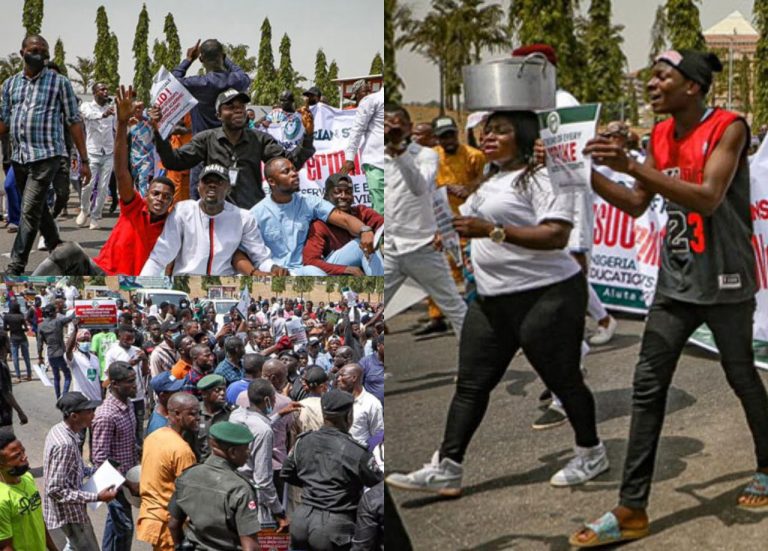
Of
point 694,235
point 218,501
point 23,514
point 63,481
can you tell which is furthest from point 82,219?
point 694,235

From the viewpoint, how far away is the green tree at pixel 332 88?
12.2ft

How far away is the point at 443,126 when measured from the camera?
8.70 feet

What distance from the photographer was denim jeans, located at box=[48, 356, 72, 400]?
3.71 meters

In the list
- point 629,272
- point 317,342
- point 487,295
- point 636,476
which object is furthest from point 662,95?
point 317,342

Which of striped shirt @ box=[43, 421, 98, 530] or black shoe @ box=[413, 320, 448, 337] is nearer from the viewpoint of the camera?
black shoe @ box=[413, 320, 448, 337]

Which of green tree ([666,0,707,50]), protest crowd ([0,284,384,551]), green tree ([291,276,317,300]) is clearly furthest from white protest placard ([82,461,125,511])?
green tree ([666,0,707,50])

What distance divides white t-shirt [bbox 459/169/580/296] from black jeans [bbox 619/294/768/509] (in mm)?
258

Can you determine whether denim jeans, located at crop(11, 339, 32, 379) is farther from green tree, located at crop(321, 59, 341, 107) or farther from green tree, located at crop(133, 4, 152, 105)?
green tree, located at crop(321, 59, 341, 107)

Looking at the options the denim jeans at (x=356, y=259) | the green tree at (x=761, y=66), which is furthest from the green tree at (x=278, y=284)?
the green tree at (x=761, y=66)

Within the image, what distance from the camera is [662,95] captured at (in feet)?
8.25

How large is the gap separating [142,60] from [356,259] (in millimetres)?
1002

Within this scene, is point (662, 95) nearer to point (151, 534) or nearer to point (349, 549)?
point (349, 549)

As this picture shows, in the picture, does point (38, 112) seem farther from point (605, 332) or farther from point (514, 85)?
point (605, 332)

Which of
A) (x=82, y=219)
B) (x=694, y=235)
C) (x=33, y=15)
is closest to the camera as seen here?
(x=694, y=235)
